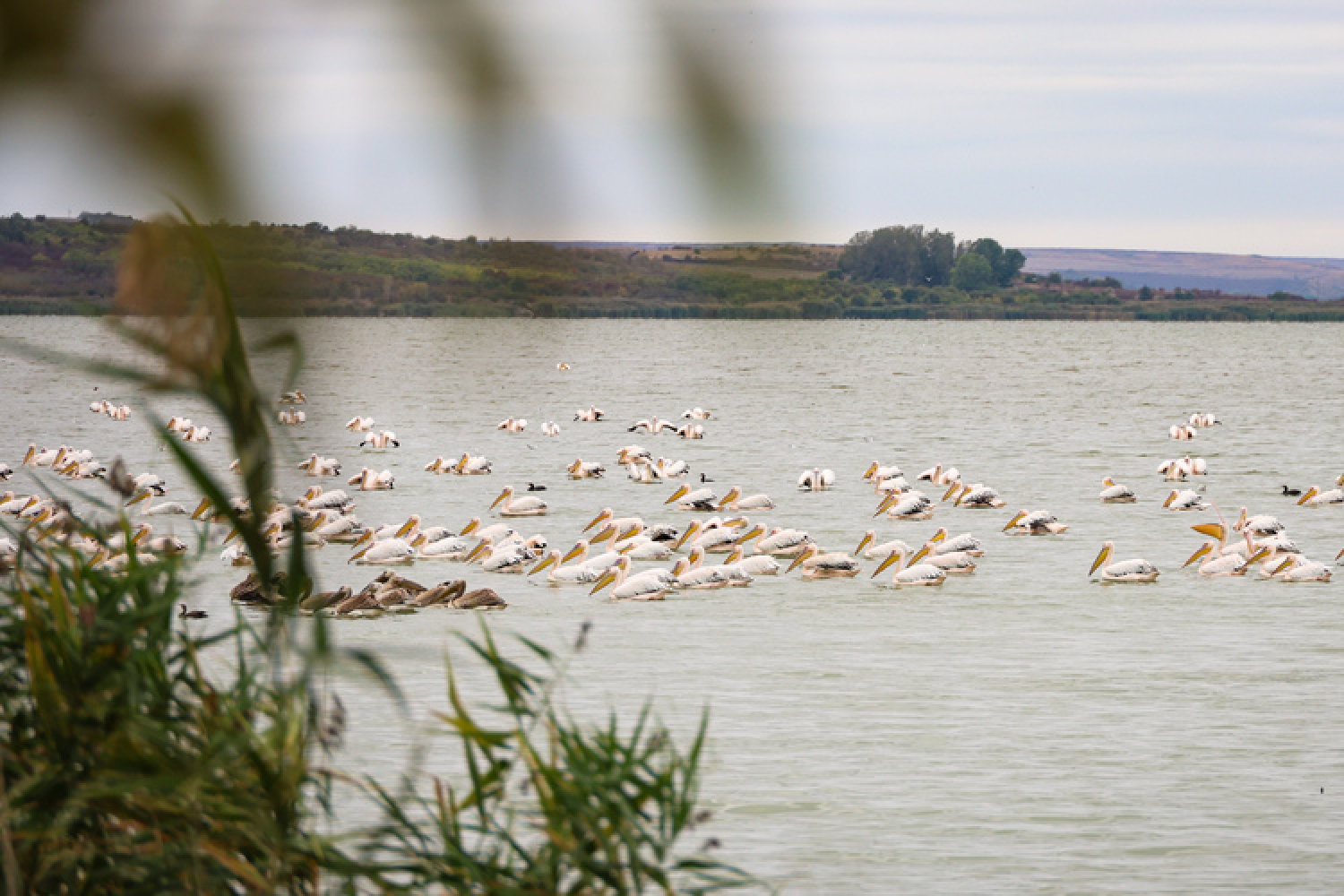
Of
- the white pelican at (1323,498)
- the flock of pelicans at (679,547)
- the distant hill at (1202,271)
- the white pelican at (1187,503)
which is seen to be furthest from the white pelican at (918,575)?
the distant hill at (1202,271)

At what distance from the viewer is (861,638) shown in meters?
13.4

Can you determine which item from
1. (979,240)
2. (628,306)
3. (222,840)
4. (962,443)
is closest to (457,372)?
(628,306)

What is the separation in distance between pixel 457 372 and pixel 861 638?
12.8 metres

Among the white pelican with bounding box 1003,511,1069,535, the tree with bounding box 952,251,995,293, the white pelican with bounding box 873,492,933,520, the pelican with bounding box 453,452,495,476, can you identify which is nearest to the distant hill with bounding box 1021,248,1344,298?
the tree with bounding box 952,251,995,293

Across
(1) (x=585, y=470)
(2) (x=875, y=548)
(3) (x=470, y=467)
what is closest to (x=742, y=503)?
(2) (x=875, y=548)

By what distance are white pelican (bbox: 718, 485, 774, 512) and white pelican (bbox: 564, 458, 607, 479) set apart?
4726mm

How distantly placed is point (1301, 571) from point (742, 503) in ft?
25.8

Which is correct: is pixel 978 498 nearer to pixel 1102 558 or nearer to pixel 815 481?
pixel 815 481

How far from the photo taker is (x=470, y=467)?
84.4 feet

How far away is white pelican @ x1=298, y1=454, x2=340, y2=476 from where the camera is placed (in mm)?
932

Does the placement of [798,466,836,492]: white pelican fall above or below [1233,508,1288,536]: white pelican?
below

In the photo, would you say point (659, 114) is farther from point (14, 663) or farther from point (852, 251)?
point (14, 663)

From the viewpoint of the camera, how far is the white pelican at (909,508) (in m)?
21.3

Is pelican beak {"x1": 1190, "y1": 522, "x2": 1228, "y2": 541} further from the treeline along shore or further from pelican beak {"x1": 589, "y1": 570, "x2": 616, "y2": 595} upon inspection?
the treeline along shore
